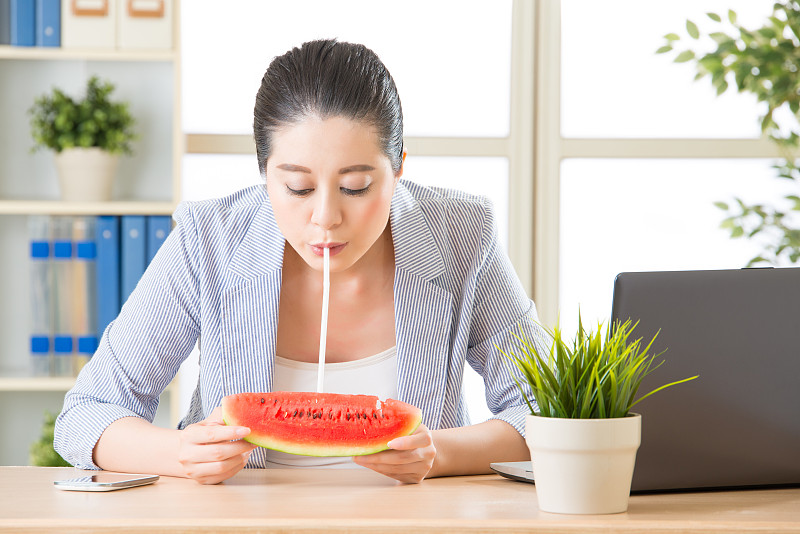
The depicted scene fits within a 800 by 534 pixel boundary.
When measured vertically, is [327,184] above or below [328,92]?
below

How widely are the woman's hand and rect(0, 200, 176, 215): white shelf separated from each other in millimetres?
1927

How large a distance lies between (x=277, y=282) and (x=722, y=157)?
8.21ft

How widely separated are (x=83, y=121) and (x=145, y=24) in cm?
41

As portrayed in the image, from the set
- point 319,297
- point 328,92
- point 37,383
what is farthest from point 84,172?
point 328,92

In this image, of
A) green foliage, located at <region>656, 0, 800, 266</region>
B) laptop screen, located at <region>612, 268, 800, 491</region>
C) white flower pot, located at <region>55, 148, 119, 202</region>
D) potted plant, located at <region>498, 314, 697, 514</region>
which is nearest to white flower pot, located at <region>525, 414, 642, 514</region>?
potted plant, located at <region>498, 314, 697, 514</region>

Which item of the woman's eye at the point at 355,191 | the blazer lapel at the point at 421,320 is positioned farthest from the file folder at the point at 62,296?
the woman's eye at the point at 355,191

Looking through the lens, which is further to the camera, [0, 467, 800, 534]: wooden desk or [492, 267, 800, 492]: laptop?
[492, 267, 800, 492]: laptop

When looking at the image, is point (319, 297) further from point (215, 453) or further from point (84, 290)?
point (84, 290)

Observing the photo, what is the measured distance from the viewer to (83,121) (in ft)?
10.1

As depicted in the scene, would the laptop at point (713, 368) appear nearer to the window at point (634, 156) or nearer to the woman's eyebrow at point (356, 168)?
the woman's eyebrow at point (356, 168)

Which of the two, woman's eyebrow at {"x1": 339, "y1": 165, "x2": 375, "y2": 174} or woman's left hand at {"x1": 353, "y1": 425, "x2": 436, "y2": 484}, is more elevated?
woman's eyebrow at {"x1": 339, "y1": 165, "x2": 375, "y2": 174}

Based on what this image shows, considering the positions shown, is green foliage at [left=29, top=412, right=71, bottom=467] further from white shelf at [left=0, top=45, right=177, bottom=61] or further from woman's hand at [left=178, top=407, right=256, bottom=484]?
woman's hand at [left=178, top=407, right=256, bottom=484]

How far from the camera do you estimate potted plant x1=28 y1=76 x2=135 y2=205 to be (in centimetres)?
307

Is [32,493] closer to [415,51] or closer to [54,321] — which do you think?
[54,321]
